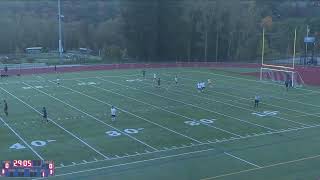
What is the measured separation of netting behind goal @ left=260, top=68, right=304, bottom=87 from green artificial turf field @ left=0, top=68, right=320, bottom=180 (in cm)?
162

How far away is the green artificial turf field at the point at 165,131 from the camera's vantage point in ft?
52.4

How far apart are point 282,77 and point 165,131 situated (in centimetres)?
2002

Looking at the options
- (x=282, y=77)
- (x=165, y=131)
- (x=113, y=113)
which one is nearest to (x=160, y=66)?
(x=282, y=77)

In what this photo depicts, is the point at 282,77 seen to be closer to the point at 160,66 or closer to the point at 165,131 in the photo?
the point at 160,66

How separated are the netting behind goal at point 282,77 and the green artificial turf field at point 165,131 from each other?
63.9 inches

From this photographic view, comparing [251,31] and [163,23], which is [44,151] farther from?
[251,31]

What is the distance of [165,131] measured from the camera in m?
20.9

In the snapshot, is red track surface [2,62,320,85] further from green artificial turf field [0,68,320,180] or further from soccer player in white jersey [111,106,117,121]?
soccer player in white jersey [111,106,117,121]

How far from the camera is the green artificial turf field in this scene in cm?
1598

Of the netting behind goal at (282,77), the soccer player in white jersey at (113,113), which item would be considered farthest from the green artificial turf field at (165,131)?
the netting behind goal at (282,77)

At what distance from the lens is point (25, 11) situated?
6969cm

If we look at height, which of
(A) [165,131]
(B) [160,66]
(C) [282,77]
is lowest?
(A) [165,131]

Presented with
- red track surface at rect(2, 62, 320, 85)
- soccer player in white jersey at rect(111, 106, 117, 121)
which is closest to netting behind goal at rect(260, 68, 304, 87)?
red track surface at rect(2, 62, 320, 85)

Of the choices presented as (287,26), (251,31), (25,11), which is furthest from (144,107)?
(25,11)
